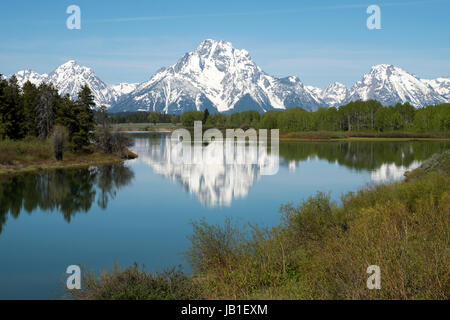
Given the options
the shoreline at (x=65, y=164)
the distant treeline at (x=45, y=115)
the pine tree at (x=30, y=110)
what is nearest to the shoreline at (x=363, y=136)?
the shoreline at (x=65, y=164)

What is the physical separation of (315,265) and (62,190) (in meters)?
32.0

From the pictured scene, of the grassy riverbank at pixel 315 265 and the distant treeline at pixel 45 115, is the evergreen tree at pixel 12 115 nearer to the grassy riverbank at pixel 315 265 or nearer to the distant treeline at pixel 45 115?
the distant treeline at pixel 45 115

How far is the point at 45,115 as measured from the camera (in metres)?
65.4

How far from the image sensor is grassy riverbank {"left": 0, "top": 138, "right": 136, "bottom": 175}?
51469 millimetres

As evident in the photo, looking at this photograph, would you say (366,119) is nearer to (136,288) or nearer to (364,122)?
(364,122)

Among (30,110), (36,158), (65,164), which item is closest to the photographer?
(36,158)

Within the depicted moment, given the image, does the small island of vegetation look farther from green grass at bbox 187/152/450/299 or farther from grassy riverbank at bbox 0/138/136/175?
green grass at bbox 187/152/450/299

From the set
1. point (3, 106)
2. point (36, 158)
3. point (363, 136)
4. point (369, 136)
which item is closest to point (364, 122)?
point (363, 136)

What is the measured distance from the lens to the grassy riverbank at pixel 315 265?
8500mm

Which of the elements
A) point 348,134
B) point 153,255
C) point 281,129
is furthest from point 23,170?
point 281,129

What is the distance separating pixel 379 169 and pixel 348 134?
97.1m

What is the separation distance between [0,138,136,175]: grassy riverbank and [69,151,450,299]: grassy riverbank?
1679 inches

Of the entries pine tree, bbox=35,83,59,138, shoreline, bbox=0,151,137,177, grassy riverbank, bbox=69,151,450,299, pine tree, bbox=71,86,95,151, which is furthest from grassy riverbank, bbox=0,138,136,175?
grassy riverbank, bbox=69,151,450,299

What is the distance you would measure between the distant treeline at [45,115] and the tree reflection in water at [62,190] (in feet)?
40.2
